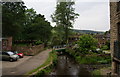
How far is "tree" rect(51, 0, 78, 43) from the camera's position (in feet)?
117

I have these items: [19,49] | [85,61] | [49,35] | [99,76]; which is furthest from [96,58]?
[49,35]

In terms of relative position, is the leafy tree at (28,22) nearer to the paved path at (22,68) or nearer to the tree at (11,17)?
the tree at (11,17)

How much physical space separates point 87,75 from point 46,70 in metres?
4.87

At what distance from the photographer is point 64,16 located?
118 feet

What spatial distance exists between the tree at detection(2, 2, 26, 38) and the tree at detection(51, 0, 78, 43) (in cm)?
1325

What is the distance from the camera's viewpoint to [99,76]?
11.5 m

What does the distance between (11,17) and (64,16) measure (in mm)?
18542

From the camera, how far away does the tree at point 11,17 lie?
1999 cm

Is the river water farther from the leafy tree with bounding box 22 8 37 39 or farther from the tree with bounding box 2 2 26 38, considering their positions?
the leafy tree with bounding box 22 8 37 39

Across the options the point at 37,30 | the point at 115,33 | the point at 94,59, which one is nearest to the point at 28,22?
the point at 37,30

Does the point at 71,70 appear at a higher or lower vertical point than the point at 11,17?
lower

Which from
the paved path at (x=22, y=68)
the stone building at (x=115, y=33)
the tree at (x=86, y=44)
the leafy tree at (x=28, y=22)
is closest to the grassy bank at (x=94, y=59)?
the tree at (x=86, y=44)

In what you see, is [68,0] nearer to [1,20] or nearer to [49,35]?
[49,35]

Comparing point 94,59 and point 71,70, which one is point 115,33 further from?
point 94,59
